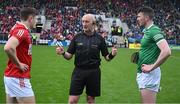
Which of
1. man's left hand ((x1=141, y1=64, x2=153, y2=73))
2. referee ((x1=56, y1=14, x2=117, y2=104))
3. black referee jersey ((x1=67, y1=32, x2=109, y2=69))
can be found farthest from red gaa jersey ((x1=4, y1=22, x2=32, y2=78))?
man's left hand ((x1=141, y1=64, x2=153, y2=73))

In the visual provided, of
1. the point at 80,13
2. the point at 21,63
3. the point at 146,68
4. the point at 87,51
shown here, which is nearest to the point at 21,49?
the point at 21,63

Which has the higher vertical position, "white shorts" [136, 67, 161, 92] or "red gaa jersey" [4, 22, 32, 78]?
"red gaa jersey" [4, 22, 32, 78]

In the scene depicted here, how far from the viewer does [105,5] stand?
175 ft

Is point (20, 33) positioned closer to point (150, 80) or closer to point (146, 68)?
point (146, 68)

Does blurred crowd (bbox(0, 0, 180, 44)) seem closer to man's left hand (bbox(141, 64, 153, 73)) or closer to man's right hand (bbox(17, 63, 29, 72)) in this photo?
man's left hand (bbox(141, 64, 153, 73))

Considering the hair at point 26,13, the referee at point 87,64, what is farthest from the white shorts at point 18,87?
the referee at point 87,64

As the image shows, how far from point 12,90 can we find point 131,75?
38.4 ft

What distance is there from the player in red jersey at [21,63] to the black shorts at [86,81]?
1.54m

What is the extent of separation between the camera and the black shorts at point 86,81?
7.85 m

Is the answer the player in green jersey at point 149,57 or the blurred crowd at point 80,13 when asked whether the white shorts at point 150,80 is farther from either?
the blurred crowd at point 80,13

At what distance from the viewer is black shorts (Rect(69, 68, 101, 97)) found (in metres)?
7.85

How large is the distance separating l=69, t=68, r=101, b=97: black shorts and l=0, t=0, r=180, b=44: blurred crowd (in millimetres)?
34565

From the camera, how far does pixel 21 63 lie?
20.9ft

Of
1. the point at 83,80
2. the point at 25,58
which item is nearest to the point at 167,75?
the point at 83,80
